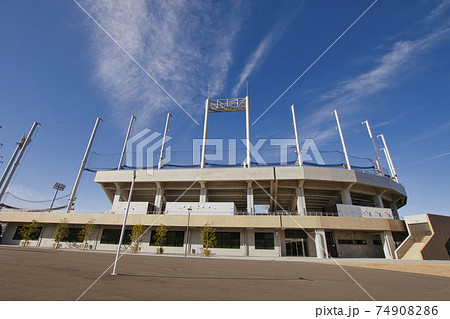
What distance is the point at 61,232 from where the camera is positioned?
34281 millimetres

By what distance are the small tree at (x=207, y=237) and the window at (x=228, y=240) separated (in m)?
0.92

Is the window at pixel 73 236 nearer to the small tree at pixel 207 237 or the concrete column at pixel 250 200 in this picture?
the small tree at pixel 207 237

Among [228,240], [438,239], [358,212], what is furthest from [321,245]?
[438,239]

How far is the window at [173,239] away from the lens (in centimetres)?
3177

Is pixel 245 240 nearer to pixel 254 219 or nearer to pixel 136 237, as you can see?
pixel 254 219

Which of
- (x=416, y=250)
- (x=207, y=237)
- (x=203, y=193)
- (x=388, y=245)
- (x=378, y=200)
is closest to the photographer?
(x=416, y=250)

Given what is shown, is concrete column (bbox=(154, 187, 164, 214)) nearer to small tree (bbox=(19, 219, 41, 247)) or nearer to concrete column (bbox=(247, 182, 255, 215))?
concrete column (bbox=(247, 182, 255, 215))

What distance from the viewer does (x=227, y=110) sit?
1646 inches

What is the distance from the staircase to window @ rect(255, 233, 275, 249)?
58.4 feet

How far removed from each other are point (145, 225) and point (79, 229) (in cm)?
1398

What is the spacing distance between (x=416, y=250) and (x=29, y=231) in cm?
5896
